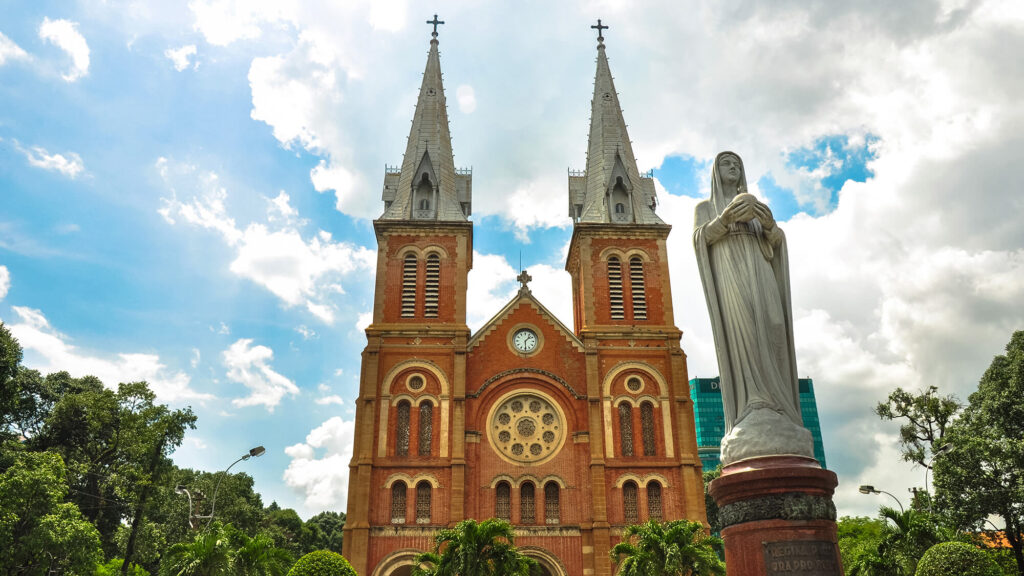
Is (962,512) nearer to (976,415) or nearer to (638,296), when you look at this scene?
(976,415)

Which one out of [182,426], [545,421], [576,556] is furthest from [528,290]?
[182,426]

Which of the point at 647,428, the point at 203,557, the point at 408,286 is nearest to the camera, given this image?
the point at 203,557

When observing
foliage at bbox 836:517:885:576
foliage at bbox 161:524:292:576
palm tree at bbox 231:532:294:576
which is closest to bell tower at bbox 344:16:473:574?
palm tree at bbox 231:532:294:576

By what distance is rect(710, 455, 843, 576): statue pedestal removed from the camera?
752 centimetres

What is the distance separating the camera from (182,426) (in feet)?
96.7

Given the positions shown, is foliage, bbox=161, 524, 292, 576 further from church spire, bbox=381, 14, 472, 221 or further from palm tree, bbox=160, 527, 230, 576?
church spire, bbox=381, 14, 472, 221

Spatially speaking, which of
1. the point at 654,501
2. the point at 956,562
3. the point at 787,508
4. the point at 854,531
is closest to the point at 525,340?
the point at 654,501

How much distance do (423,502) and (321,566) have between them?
25.8ft

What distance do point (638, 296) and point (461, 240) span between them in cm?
814

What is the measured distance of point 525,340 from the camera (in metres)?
32.0

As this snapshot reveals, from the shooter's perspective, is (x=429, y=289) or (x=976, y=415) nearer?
(x=976, y=415)

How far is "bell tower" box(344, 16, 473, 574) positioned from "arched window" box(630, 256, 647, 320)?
7362mm

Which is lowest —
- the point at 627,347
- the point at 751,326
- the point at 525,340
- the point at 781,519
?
the point at 781,519

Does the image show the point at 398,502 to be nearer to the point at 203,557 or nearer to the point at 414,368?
the point at 414,368
